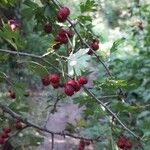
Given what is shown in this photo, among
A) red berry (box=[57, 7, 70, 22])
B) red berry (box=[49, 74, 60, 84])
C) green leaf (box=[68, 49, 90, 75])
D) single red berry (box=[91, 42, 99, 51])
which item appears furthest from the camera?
single red berry (box=[91, 42, 99, 51])

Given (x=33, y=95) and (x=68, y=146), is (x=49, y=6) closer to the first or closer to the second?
(x=68, y=146)

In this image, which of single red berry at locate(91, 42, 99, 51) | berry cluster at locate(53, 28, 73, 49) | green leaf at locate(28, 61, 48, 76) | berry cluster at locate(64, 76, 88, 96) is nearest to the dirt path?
single red berry at locate(91, 42, 99, 51)

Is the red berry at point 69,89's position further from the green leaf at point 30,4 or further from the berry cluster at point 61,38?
the green leaf at point 30,4

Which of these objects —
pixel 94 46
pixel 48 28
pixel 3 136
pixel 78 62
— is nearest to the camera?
pixel 78 62

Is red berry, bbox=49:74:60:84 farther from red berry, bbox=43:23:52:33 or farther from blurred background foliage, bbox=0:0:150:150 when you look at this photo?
red berry, bbox=43:23:52:33

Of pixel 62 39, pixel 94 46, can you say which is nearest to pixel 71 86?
pixel 62 39

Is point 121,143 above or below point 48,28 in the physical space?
below

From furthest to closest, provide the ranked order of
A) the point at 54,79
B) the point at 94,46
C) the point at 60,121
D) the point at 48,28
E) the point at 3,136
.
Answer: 1. the point at 60,121
2. the point at 3,136
3. the point at 48,28
4. the point at 94,46
5. the point at 54,79

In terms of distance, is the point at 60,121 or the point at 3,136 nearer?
the point at 3,136

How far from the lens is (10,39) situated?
5.75 feet

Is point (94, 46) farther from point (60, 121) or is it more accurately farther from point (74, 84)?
point (60, 121)

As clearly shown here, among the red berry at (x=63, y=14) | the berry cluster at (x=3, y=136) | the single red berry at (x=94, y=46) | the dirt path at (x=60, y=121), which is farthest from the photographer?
the dirt path at (x=60, y=121)

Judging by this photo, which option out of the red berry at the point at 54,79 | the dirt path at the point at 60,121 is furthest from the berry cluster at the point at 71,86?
the dirt path at the point at 60,121

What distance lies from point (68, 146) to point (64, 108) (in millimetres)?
2245
